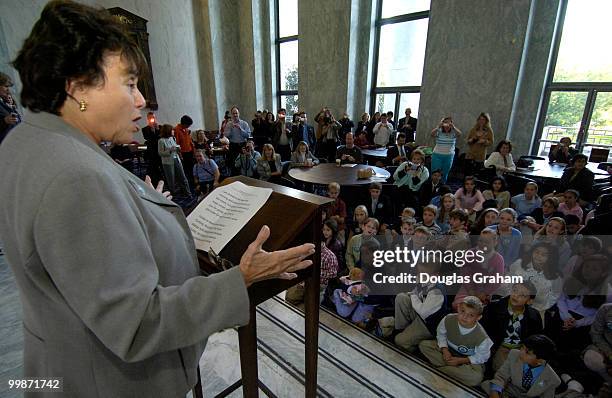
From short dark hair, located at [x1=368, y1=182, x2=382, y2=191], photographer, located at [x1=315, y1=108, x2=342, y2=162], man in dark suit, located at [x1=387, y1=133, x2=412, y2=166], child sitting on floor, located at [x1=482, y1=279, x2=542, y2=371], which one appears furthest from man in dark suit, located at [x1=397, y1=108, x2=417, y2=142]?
child sitting on floor, located at [x1=482, y1=279, x2=542, y2=371]

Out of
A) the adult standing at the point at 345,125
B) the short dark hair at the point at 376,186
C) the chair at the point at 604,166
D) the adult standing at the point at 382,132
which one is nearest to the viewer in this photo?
the short dark hair at the point at 376,186

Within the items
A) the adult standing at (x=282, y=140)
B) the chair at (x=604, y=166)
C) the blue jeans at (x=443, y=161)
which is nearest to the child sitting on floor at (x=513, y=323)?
the blue jeans at (x=443, y=161)

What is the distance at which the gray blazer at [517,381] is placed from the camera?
1.82 metres

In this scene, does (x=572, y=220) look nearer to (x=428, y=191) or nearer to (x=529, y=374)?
(x=428, y=191)

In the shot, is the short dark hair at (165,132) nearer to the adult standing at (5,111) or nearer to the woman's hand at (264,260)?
the adult standing at (5,111)

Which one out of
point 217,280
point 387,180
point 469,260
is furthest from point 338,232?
point 217,280

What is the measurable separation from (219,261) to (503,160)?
17.5 feet

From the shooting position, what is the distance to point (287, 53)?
10797 mm

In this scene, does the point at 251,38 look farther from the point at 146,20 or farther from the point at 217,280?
the point at 217,280

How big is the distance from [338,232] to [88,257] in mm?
3122

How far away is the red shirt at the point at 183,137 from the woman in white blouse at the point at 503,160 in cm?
547

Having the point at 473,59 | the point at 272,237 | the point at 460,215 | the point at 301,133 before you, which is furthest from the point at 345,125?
the point at 272,237

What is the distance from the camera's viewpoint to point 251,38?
10695 millimetres

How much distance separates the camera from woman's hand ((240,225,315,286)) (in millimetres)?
649
